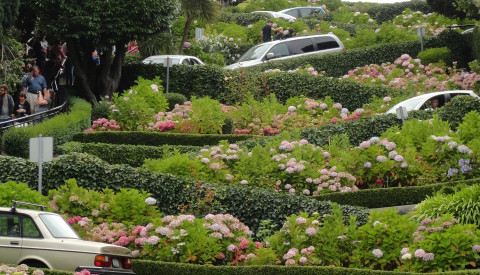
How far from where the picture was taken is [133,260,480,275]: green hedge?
16.4m

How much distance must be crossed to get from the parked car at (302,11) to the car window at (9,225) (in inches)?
1755

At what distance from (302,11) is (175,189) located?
132 ft

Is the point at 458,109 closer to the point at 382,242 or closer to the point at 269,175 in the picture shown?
the point at 269,175

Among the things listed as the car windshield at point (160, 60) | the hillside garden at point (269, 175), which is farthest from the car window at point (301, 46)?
the car windshield at point (160, 60)

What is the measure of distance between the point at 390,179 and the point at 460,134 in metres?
1.86

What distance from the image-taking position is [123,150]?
26766 millimetres

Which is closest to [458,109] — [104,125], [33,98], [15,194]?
[104,125]

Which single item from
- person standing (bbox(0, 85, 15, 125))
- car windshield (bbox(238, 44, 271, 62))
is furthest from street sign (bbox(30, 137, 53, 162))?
car windshield (bbox(238, 44, 271, 62))

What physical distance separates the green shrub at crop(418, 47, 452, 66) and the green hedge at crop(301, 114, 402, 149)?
13.2 meters

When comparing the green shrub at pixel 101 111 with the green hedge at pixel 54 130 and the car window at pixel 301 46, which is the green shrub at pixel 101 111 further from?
the car window at pixel 301 46

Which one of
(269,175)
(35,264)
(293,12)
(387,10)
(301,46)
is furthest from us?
(387,10)

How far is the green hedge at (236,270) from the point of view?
1642cm

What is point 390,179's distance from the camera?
22859 mm

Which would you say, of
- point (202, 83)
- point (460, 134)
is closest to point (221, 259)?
point (460, 134)
